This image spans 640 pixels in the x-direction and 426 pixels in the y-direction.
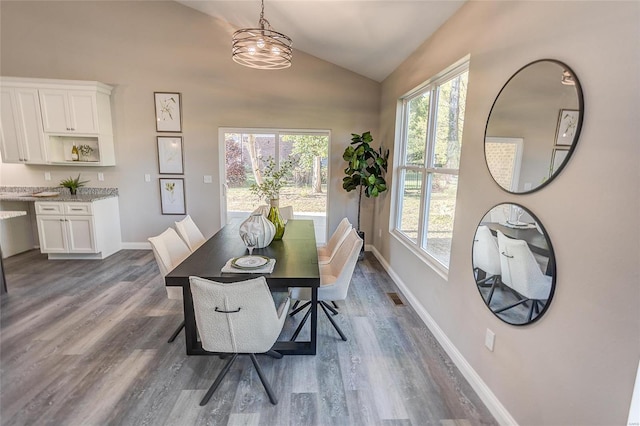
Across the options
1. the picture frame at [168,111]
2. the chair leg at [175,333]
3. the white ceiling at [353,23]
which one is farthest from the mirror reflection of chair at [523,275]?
the picture frame at [168,111]

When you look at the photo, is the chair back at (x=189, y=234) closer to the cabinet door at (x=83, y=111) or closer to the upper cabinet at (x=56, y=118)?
the upper cabinet at (x=56, y=118)

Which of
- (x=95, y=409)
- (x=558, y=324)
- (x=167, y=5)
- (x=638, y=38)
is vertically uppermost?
(x=167, y=5)

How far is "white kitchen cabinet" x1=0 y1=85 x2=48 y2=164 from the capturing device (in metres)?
4.12

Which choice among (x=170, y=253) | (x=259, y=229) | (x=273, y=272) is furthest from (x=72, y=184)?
(x=273, y=272)

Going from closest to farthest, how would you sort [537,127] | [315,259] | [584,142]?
[584,142] < [537,127] < [315,259]

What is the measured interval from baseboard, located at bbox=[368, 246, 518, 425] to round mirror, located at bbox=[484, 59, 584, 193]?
126 centimetres

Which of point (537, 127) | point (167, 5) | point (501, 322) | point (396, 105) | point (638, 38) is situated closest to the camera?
point (638, 38)

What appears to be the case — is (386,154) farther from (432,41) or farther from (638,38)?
(638,38)

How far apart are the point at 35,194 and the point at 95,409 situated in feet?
13.1

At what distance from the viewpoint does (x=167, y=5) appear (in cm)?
433

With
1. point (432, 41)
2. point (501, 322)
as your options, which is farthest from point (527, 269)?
point (432, 41)

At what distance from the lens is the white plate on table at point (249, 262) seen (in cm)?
206

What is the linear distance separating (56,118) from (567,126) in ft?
18.5

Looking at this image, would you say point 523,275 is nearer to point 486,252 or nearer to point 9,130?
point 486,252
